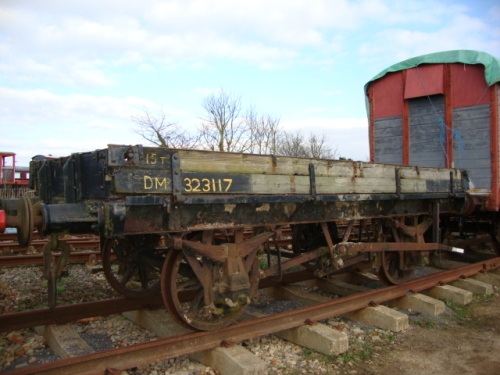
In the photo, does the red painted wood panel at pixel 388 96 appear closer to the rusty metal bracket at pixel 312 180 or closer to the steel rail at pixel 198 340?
the steel rail at pixel 198 340

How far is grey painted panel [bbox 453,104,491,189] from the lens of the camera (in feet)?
24.8

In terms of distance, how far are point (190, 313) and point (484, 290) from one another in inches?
188

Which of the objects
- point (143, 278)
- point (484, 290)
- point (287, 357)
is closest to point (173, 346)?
point (287, 357)

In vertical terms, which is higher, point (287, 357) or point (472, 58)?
point (472, 58)

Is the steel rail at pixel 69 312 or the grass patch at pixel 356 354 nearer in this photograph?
the grass patch at pixel 356 354

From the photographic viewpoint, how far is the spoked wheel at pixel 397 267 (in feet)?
20.3

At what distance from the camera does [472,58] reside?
24.9 feet

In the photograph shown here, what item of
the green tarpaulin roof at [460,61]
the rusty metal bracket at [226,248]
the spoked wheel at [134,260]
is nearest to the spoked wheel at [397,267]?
the rusty metal bracket at [226,248]

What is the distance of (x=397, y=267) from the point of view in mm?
6488

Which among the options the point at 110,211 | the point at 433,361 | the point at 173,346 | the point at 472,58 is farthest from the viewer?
the point at 472,58

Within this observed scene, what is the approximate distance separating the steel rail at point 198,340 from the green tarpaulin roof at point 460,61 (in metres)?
4.24

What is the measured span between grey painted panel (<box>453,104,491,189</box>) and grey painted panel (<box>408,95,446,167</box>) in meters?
0.31

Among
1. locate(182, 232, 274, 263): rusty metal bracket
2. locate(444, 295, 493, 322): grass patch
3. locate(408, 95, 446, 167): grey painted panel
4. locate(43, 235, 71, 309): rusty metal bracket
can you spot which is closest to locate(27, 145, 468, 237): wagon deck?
locate(182, 232, 274, 263): rusty metal bracket

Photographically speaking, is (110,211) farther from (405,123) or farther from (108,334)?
(405,123)
